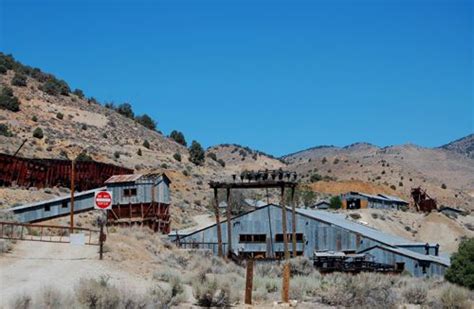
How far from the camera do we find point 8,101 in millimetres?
81938

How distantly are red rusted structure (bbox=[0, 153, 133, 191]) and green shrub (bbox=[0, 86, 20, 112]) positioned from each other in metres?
24.0

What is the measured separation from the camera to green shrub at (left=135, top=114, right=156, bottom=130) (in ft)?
370

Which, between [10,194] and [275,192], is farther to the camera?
[275,192]

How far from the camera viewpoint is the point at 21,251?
75.9ft

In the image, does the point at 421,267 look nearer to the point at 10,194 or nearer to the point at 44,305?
the point at 10,194

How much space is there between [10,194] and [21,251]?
31.4m

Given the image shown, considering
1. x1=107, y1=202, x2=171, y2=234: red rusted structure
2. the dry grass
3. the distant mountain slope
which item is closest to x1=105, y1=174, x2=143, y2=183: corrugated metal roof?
x1=107, y1=202, x2=171, y2=234: red rusted structure

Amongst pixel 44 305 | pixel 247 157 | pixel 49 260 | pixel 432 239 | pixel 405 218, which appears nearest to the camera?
pixel 44 305

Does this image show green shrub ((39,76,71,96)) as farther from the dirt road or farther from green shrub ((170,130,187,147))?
the dirt road

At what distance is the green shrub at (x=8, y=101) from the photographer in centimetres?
8144

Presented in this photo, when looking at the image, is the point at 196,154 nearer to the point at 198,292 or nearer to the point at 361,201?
the point at 361,201

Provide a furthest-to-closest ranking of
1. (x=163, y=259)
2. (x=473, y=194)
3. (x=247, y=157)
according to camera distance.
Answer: (x=247, y=157)
(x=473, y=194)
(x=163, y=259)

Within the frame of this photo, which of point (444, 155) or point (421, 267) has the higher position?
point (444, 155)

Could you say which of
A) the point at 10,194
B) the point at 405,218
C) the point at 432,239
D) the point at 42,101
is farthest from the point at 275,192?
the point at 10,194
